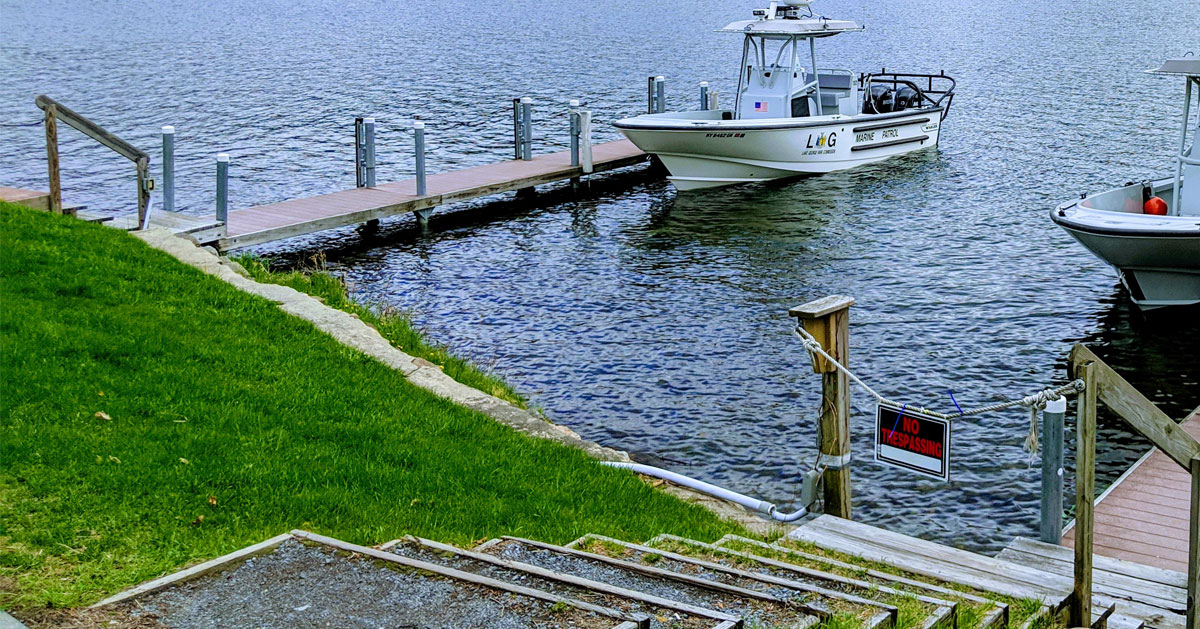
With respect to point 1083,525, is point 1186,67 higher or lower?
higher

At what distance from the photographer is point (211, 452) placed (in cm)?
759

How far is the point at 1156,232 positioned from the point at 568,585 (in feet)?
41.0

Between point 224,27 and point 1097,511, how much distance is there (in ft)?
227

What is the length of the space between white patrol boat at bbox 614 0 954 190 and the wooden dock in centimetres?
173

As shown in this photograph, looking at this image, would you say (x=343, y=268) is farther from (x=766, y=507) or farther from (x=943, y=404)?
(x=766, y=507)

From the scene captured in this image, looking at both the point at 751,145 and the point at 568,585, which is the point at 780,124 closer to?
the point at 751,145

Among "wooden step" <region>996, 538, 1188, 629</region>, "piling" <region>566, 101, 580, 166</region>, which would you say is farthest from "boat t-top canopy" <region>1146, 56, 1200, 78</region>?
"piling" <region>566, 101, 580, 166</region>

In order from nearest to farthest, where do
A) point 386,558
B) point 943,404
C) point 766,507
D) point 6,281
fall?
point 386,558
point 766,507
point 6,281
point 943,404

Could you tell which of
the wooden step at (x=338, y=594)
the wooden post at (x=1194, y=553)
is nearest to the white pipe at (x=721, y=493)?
the wooden post at (x=1194, y=553)

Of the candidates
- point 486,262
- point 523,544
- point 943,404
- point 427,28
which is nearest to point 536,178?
point 486,262

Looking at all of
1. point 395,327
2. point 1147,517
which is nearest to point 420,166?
point 395,327

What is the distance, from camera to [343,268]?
64.7 feet

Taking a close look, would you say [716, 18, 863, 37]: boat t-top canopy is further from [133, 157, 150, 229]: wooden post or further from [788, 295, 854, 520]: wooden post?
[788, 295, 854, 520]: wooden post

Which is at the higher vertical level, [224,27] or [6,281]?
[224,27]
